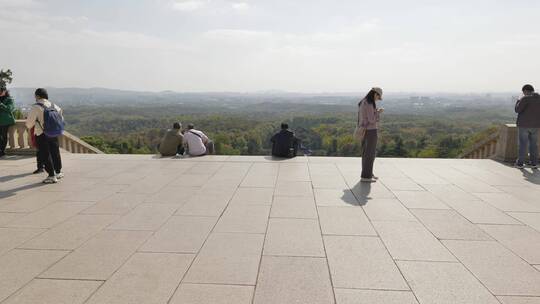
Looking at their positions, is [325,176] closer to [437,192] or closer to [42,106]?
[437,192]

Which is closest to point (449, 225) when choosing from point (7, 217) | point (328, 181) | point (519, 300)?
point (519, 300)

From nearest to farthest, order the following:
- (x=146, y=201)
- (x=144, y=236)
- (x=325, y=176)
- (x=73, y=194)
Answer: (x=144, y=236)
(x=146, y=201)
(x=73, y=194)
(x=325, y=176)

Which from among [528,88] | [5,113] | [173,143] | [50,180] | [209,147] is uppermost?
[528,88]

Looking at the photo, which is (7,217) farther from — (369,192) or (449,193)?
(449,193)

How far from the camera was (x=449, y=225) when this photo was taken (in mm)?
4652

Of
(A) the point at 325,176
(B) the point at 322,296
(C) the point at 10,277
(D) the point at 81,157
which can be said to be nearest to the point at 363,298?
(B) the point at 322,296

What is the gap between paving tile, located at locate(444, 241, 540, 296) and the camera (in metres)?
3.12

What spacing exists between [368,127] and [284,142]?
3.02 metres

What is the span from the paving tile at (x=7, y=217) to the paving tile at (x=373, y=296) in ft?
14.0

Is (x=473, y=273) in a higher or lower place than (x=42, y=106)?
lower

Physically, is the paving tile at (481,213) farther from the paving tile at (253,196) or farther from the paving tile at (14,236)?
the paving tile at (14,236)

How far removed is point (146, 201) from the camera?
5672mm

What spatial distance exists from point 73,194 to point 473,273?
578 centimetres

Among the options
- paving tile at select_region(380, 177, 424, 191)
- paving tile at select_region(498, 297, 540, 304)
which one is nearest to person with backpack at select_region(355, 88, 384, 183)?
paving tile at select_region(380, 177, 424, 191)
